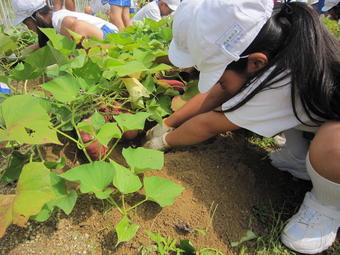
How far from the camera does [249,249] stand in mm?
841

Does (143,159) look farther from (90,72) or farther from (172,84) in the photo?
(172,84)

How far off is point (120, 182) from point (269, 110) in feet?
1.58

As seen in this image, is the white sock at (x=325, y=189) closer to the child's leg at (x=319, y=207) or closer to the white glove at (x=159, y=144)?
the child's leg at (x=319, y=207)

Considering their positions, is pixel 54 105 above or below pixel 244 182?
above

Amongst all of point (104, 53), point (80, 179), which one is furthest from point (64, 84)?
point (104, 53)

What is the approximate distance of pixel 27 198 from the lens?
64cm

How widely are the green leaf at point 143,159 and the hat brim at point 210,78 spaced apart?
23 centimetres

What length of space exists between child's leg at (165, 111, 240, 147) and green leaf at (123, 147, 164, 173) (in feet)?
0.80

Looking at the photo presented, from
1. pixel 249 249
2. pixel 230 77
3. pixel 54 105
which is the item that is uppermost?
pixel 230 77

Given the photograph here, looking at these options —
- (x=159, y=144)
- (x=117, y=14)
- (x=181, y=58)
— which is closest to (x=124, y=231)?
(x=159, y=144)

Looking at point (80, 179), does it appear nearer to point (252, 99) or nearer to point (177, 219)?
point (177, 219)

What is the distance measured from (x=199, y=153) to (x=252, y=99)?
31 cm

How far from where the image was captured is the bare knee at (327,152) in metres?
0.75

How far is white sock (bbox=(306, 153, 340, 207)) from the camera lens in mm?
783
